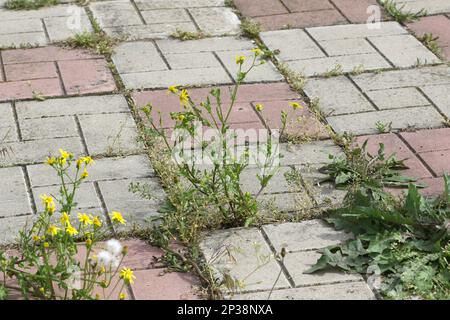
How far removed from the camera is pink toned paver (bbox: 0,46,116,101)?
470cm

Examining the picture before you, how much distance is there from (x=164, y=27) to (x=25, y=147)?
63.8 inches

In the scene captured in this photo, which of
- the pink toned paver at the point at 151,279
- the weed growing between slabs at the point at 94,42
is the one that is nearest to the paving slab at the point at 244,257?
the pink toned paver at the point at 151,279

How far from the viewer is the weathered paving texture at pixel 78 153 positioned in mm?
3695

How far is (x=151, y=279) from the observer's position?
10.7 ft

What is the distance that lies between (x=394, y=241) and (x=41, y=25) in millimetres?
2876

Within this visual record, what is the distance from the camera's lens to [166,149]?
13.6 ft

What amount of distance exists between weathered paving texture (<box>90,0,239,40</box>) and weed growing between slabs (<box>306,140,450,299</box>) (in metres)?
1.96

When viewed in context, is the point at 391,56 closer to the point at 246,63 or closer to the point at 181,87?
the point at 246,63

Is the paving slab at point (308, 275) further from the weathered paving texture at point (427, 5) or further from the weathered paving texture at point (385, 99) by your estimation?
the weathered paving texture at point (427, 5)

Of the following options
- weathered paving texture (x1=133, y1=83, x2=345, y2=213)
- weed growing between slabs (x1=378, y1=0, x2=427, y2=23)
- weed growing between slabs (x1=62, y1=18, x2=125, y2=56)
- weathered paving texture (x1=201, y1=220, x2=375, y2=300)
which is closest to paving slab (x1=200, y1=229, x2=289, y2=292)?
weathered paving texture (x1=201, y1=220, x2=375, y2=300)

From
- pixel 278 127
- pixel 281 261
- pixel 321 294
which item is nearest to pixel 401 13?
pixel 278 127

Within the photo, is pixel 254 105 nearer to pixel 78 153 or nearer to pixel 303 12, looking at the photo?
pixel 78 153

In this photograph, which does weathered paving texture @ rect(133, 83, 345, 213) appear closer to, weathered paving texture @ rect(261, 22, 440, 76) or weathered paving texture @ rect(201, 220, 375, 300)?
weathered paving texture @ rect(201, 220, 375, 300)

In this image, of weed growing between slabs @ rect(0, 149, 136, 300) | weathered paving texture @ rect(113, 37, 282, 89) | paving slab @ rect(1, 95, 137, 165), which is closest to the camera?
weed growing between slabs @ rect(0, 149, 136, 300)
